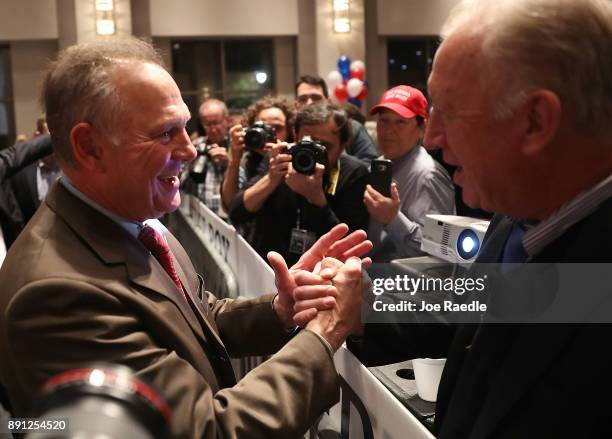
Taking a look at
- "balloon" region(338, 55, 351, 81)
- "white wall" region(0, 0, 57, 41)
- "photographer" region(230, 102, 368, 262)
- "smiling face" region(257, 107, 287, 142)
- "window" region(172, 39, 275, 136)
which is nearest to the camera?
"photographer" region(230, 102, 368, 262)

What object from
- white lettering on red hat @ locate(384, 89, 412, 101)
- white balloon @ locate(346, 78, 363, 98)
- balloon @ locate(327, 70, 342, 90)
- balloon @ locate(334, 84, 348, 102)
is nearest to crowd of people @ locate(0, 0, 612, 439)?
white lettering on red hat @ locate(384, 89, 412, 101)

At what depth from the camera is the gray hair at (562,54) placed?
2.54 feet

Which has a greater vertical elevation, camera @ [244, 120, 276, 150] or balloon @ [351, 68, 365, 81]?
balloon @ [351, 68, 365, 81]

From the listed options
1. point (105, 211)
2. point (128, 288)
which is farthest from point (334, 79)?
point (128, 288)

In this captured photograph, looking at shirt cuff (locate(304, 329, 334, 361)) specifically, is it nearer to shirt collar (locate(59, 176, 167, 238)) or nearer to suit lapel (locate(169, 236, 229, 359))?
suit lapel (locate(169, 236, 229, 359))

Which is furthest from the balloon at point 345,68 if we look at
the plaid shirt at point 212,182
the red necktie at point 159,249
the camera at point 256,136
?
the red necktie at point 159,249

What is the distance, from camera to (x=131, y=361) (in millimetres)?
970

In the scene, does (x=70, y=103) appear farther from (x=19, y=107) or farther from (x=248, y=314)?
(x=19, y=107)

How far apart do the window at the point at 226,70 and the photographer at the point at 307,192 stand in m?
7.38

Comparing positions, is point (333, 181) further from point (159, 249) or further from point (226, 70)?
point (226, 70)

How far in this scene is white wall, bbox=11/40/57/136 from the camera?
360 inches

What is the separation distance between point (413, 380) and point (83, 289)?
0.79m

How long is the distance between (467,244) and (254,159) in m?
1.74

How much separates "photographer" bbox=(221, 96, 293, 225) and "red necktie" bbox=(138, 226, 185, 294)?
1.31 m
